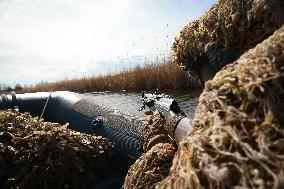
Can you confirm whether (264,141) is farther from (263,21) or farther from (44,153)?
(44,153)

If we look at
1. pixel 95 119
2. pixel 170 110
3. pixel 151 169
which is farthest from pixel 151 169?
pixel 95 119

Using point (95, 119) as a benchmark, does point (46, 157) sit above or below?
below

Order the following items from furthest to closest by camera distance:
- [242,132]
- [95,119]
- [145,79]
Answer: [145,79]
[95,119]
[242,132]

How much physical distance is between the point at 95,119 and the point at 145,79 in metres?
8.08

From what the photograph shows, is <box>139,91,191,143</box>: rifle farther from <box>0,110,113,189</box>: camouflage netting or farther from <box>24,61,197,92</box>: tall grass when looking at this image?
<box>24,61,197,92</box>: tall grass

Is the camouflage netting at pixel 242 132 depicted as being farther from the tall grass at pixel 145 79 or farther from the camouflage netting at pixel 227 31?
the tall grass at pixel 145 79

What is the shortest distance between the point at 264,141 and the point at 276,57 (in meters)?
0.28

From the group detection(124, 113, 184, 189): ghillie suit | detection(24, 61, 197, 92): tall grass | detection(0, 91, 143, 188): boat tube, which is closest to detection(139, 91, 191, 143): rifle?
detection(124, 113, 184, 189): ghillie suit

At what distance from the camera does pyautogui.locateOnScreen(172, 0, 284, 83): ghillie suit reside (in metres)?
1.97

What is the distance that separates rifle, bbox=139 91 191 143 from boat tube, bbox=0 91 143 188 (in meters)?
0.27

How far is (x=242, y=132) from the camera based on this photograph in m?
1.05

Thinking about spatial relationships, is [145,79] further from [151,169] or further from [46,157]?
[151,169]

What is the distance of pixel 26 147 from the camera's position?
346 cm

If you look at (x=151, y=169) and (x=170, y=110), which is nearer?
(x=151, y=169)
